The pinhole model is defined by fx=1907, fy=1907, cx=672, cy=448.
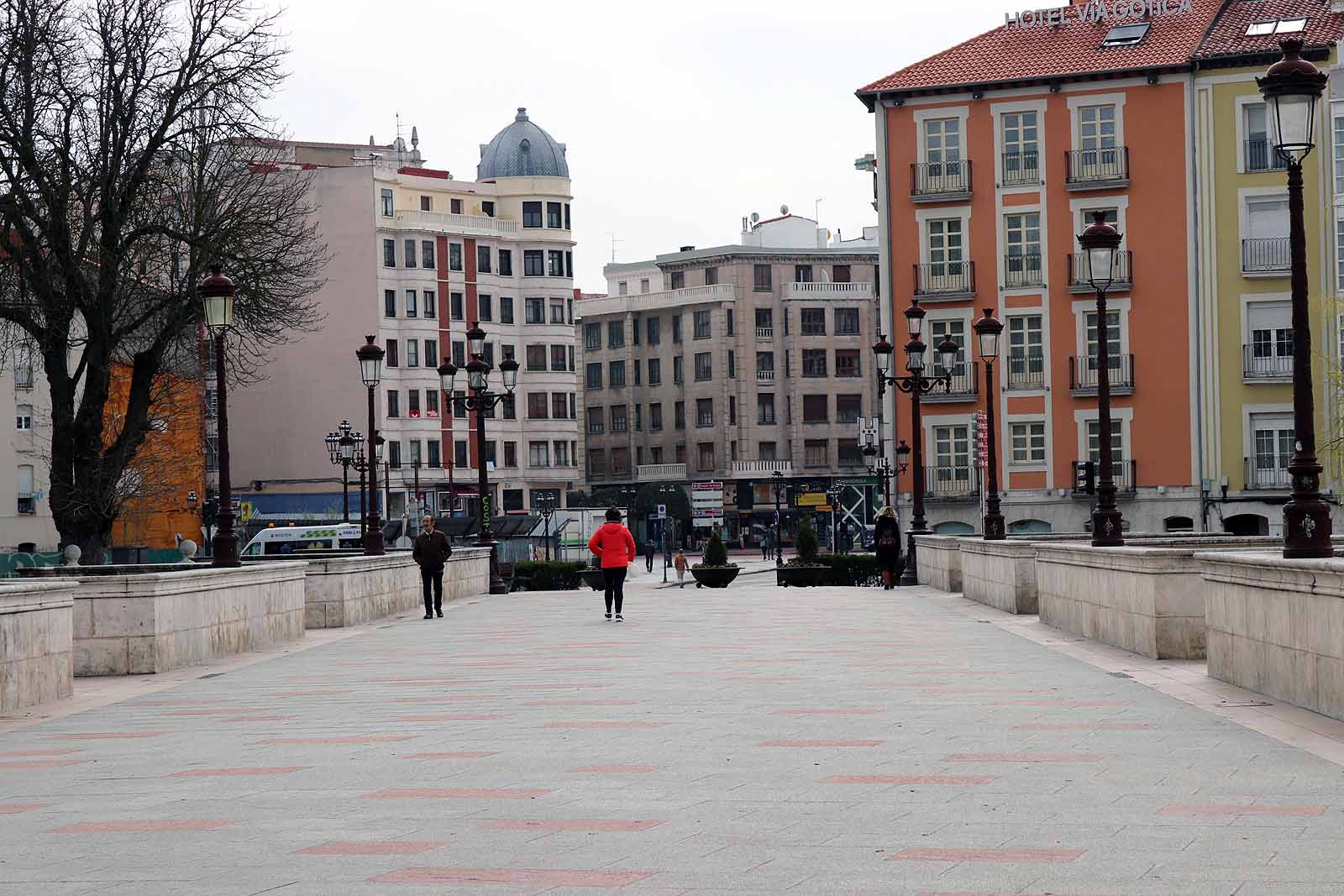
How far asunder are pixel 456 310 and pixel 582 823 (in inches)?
3468

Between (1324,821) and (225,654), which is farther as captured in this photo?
(225,654)

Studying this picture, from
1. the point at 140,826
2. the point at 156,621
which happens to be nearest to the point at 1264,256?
the point at 156,621

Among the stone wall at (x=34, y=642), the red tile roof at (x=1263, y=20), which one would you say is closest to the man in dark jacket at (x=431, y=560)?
the stone wall at (x=34, y=642)

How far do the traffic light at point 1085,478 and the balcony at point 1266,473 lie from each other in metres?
4.89

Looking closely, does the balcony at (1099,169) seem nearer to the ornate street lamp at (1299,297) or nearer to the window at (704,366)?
the ornate street lamp at (1299,297)

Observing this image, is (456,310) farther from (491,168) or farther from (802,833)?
(802,833)

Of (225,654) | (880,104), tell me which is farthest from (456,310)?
(225,654)

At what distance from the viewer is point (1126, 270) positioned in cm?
5875

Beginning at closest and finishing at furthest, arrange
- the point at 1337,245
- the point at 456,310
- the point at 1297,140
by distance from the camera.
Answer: the point at 1297,140 → the point at 1337,245 → the point at 456,310

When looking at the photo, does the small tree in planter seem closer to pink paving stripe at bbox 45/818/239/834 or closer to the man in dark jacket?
the man in dark jacket

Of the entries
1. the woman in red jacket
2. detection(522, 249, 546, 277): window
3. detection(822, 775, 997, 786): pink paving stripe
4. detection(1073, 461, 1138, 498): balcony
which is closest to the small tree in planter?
detection(1073, 461, 1138, 498): balcony

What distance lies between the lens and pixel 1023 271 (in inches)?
2347

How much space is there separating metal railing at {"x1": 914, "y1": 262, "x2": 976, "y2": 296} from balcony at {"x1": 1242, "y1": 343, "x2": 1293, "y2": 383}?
8494 mm

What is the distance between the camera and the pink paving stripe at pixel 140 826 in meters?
8.07
